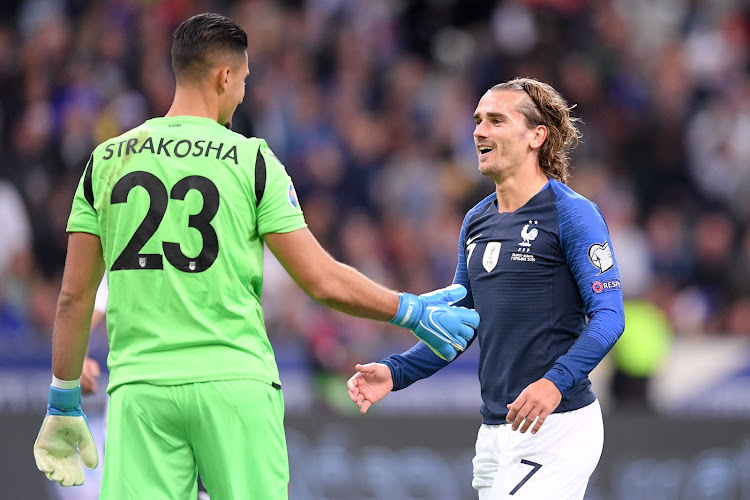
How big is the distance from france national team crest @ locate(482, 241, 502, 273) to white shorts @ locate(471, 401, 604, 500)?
2.36ft

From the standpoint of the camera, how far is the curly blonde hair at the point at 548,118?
5.27 m

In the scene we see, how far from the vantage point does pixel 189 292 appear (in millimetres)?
4168

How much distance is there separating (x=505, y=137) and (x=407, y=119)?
302 inches

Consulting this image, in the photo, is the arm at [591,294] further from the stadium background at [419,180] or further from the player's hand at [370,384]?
the stadium background at [419,180]

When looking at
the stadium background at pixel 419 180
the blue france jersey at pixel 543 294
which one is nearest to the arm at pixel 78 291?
the blue france jersey at pixel 543 294

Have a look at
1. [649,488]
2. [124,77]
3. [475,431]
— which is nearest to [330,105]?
[124,77]

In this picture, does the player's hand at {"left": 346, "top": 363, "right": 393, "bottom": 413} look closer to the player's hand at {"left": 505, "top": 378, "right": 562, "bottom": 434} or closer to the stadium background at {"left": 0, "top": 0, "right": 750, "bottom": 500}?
the player's hand at {"left": 505, "top": 378, "right": 562, "bottom": 434}

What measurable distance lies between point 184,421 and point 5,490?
18.1 ft

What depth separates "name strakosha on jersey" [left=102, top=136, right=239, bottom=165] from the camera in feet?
13.8

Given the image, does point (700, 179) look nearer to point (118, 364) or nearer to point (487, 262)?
point (487, 262)

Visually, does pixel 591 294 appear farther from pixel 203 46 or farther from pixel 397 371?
pixel 203 46

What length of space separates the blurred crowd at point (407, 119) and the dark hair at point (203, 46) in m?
5.79

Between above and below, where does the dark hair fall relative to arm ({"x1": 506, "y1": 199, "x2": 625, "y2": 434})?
above

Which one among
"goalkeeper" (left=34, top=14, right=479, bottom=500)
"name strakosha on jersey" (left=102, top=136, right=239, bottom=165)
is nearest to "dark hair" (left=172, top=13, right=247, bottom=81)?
"goalkeeper" (left=34, top=14, right=479, bottom=500)
